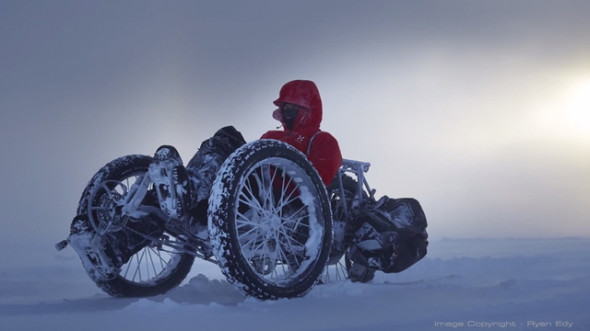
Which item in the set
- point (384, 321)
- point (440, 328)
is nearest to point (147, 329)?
point (384, 321)

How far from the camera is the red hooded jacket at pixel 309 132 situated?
546 centimetres

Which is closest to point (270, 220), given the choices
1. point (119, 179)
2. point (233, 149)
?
point (233, 149)

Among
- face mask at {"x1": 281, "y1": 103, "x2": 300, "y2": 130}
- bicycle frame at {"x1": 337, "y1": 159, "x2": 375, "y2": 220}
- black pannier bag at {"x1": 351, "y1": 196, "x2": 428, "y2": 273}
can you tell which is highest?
face mask at {"x1": 281, "y1": 103, "x2": 300, "y2": 130}

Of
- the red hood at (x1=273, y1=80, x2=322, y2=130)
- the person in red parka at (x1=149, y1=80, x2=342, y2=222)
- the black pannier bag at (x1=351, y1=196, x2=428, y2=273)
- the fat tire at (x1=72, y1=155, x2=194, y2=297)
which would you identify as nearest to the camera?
the person in red parka at (x1=149, y1=80, x2=342, y2=222)

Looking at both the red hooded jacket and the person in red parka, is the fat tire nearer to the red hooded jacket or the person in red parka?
the person in red parka

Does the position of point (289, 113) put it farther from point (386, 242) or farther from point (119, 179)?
point (119, 179)

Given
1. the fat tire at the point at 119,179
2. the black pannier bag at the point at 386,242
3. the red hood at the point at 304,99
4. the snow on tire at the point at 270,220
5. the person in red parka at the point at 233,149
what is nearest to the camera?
the snow on tire at the point at 270,220

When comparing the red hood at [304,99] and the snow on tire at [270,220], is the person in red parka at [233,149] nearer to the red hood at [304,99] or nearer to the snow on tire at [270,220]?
the red hood at [304,99]

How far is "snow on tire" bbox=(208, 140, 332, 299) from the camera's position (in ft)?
14.0

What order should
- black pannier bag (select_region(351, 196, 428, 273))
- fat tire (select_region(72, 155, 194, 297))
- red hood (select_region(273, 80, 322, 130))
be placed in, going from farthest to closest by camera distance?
1. red hood (select_region(273, 80, 322, 130))
2. black pannier bag (select_region(351, 196, 428, 273))
3. fat tire (select_region(72, 155, 194, 297))

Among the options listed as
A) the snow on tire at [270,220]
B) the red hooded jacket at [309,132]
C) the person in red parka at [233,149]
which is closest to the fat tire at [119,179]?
the person in red parka at [233,149]

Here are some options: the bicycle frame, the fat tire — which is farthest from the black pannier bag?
the fat tire

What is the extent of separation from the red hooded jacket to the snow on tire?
1.34 ft

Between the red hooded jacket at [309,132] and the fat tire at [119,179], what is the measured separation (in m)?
1.23
